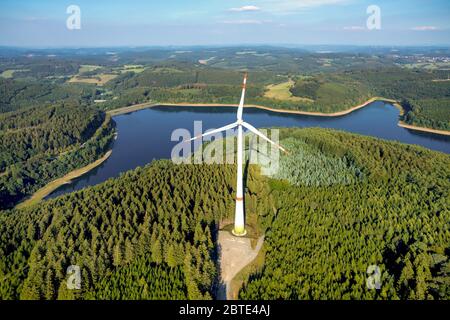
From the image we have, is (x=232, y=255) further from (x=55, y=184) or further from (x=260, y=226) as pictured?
(x=55, y=184)

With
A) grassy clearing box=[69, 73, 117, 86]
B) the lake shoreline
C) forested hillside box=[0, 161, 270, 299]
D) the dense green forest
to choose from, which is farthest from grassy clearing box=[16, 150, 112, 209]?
grassy clearing box=[69, 73, 117, 86]

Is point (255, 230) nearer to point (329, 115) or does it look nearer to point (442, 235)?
point (442, 235)

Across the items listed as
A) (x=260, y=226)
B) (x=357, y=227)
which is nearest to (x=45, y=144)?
(x=260, y=226)

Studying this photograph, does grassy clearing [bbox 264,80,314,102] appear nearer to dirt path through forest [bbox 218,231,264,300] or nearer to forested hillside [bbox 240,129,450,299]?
forested hillside [bbox 240,129,450,299]

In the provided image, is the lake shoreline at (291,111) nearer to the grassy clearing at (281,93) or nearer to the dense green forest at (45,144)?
the grassy clearing at (281,93)

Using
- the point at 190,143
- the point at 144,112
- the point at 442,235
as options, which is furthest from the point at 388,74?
the point at 442,235

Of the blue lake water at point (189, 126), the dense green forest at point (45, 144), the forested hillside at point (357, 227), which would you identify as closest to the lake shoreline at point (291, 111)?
the blue lake water at point (189, 126)

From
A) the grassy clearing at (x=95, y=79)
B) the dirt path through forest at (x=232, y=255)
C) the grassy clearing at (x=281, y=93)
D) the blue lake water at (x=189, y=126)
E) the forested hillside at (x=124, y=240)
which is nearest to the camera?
the forested hillside at (x=124, y=240)
